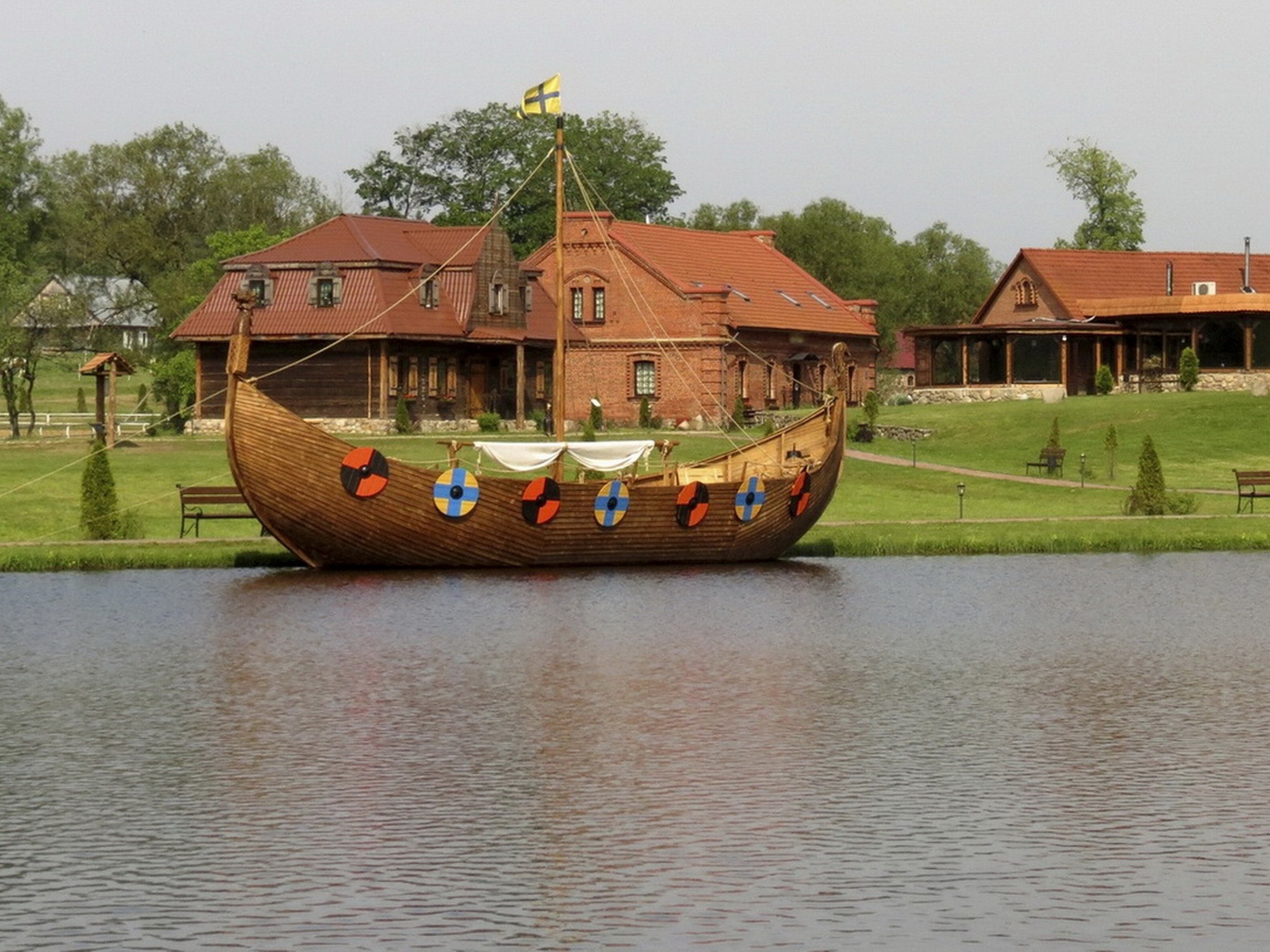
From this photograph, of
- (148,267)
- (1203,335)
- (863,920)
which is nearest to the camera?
(863,920)

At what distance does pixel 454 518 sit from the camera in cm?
3781

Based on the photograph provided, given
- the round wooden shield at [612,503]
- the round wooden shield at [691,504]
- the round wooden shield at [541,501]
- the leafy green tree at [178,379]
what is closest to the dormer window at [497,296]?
the leafy green tree at [178,379]

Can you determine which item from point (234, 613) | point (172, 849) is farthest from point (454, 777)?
point (234, 613)

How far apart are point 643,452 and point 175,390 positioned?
1760 inches

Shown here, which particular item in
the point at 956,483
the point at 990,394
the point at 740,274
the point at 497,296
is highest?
the point at 740,274

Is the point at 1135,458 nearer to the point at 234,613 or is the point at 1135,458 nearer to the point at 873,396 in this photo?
the point at 873,396

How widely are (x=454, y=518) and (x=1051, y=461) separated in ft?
78.4

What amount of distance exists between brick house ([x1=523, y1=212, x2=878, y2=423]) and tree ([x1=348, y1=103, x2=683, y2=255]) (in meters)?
22.1

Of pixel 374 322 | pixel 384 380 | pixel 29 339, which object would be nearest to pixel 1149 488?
pixel 374 322

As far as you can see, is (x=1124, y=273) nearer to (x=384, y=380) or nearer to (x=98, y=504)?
(x=384, y=380)

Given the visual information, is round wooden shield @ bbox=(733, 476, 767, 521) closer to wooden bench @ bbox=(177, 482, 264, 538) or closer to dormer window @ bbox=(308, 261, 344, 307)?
wooden bench @ bbox=(177, 482, 264, 538)

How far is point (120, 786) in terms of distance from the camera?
18.8m

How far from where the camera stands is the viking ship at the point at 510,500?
36.5m

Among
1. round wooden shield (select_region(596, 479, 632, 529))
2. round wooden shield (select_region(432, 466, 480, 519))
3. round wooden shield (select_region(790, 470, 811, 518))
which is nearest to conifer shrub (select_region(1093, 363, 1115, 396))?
round wooden shield (select_region(790, 470, 811, 518))
